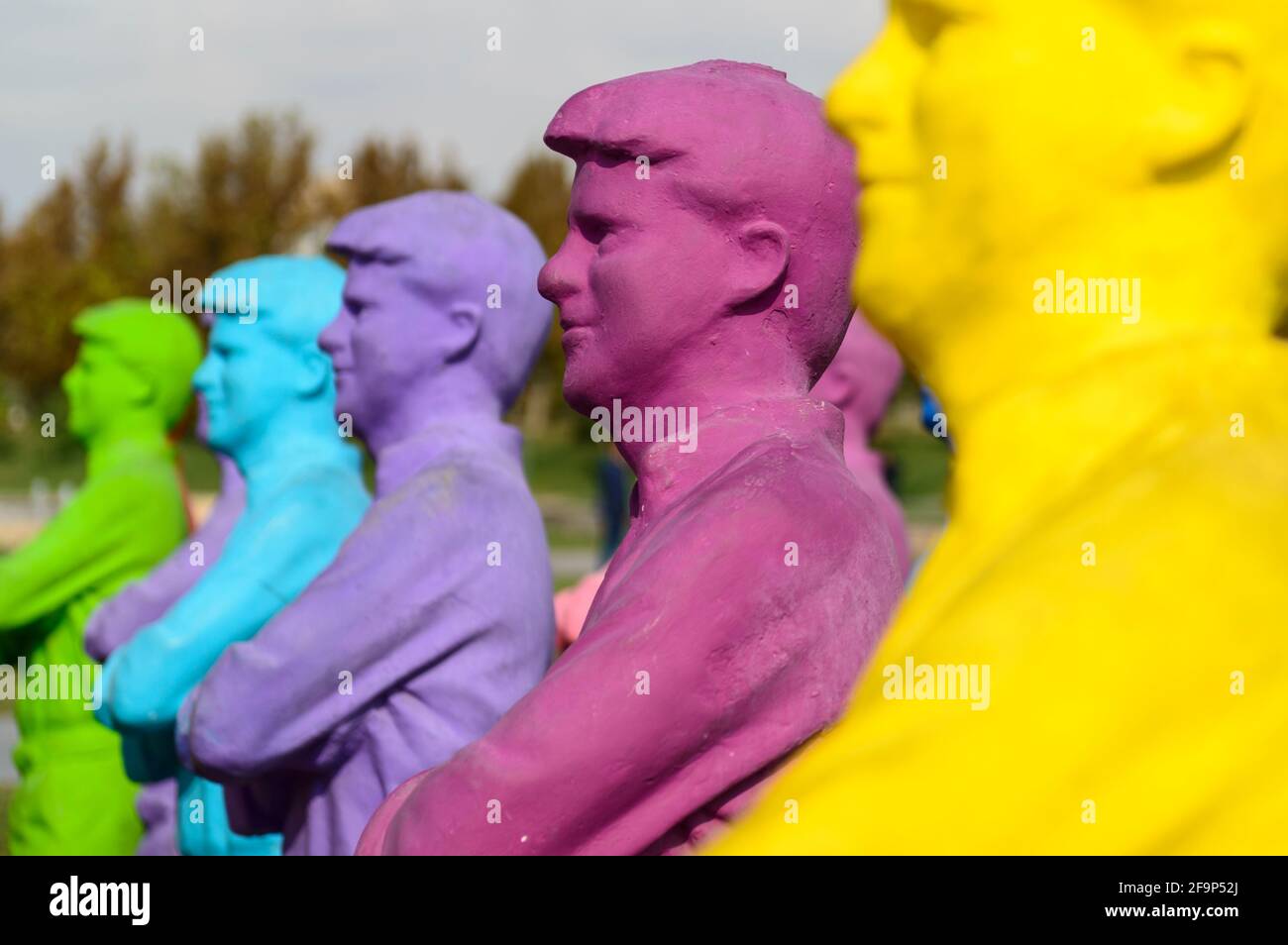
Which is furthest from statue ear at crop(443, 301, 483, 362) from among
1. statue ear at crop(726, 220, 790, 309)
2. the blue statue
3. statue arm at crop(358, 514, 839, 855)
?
statue arm at crop(358, 514, 839, 855)

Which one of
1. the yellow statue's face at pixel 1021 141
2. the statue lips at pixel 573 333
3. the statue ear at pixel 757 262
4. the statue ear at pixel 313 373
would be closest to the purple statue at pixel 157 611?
the statue ear at pixel 313 373

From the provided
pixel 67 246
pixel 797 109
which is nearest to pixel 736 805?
pixel 797 109

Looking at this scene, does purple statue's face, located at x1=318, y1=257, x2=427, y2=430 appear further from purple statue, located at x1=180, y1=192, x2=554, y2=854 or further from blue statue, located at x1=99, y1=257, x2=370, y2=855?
blue statue, located at x1=99, y1=257, x2=370, y2=855

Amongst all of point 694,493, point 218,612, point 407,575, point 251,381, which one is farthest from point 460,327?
point 694,493

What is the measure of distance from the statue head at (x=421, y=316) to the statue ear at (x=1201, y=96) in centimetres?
276

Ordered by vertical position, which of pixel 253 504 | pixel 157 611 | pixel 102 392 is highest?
pixel 102 392

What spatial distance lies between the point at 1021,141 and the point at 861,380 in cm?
471

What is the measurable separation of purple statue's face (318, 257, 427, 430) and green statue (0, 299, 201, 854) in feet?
7.62

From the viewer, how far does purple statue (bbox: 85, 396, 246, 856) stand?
5805 mm

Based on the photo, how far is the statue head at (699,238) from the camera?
121 inches

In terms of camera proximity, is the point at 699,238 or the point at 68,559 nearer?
the point at 699,238

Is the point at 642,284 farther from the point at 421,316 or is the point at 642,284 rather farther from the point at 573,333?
the point at 421,316

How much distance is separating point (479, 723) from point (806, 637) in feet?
4.98

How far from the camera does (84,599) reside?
6586 mm
